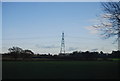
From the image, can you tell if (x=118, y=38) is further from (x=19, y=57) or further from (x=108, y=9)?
(x=19, y=57)

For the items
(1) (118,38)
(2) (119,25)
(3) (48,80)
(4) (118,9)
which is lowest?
(3) (48,80)

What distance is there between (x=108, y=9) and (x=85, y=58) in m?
21.6

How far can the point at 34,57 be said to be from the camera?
3631 centimetres

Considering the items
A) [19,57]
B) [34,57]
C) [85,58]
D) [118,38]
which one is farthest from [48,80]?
[19,57]

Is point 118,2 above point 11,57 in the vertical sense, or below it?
above

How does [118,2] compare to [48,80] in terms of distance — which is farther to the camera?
[118,2]

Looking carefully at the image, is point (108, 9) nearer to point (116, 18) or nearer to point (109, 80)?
point (116, 18)

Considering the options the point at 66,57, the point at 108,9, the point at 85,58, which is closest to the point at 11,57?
the point at 66,57

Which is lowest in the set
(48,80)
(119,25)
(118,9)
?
(48,80)

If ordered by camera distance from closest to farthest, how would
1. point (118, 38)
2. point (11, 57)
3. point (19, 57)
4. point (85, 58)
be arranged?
point (118, 38)
point (85, 58)
point (11, 57)
point (19, 57)

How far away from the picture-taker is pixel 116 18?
461 inches

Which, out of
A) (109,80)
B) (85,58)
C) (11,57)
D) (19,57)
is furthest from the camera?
(19,57)

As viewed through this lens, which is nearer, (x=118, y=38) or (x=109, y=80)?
(x=109, y=80)

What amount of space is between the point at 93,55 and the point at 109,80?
2612cm
